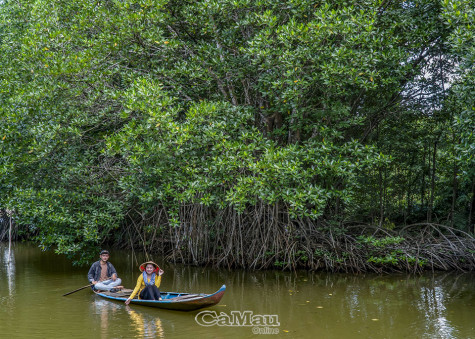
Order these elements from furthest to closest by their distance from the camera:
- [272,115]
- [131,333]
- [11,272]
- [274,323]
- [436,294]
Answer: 1. [11,272]
2. [272,115]
3. [436,294]
4. [274,323]
5. [131,333]

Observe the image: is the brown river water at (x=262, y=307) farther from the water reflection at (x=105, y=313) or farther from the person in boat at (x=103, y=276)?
the person in boat at (x=103, y=276)

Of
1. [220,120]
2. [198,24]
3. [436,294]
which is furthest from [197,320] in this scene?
[198,24]

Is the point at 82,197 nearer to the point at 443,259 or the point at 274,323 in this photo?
the point at 274,323

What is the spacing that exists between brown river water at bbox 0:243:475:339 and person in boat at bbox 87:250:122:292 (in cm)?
20

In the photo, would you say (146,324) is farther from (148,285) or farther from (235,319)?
(235,319)

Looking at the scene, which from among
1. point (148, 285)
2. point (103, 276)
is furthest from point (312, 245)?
point (103, 276)

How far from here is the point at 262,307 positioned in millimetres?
6422

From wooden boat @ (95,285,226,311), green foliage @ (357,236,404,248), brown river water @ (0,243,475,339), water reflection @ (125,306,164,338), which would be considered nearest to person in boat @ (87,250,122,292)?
brown river water @ (0,243,475,339)

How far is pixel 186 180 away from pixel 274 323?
2.80 metres

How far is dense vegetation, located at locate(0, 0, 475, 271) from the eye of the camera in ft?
22.6

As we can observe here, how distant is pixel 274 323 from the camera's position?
556 cm

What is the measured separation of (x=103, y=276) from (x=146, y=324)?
2.11m

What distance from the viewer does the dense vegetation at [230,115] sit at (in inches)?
271

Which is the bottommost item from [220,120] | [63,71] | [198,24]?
[220,120]
